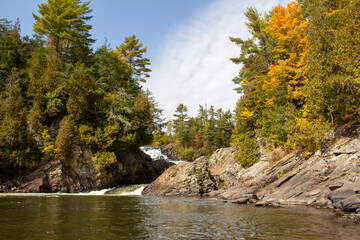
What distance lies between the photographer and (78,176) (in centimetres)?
2525

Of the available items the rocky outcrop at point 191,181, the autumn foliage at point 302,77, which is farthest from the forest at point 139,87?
the rocky outcrop at point 191,181

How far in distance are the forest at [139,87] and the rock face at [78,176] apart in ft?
3.22

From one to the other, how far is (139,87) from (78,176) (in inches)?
672

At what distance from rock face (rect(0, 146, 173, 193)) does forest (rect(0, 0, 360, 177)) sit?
98 cm

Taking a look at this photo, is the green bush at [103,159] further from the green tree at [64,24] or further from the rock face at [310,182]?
the green tree at [64,24]

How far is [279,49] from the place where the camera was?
2109 cm

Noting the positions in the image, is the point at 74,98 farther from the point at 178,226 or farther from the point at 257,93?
the point at 178,226

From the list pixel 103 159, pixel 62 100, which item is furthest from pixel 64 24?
pixel 103 159

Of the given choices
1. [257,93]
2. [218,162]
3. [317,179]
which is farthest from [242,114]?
[317,179]

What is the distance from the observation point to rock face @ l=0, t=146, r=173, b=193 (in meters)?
22.4

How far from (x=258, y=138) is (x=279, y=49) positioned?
943 cm

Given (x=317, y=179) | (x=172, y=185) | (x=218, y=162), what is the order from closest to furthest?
(x=317, y=179) → (x=172, y=185) → (x=218, y=162)

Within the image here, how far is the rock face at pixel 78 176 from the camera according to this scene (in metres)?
22.4

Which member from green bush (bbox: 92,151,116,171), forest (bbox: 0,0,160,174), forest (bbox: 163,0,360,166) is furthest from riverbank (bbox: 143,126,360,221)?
forest (bbox: 0,0,160,174)
